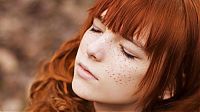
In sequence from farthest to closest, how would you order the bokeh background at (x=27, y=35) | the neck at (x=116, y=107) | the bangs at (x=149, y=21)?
the bokeh background at (x=27, y=35) → the neck at (x=116, y=107) → the bangs at (x=149, y=21)

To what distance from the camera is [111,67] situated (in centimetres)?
208

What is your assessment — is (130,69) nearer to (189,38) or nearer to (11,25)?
(189,38)

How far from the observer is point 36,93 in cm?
269

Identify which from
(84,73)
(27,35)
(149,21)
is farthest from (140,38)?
(27,35)

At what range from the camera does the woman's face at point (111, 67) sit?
2.07m

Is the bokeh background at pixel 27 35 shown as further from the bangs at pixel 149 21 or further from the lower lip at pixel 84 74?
the bangs at pixel 149 21

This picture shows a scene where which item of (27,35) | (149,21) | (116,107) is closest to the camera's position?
(149,21)

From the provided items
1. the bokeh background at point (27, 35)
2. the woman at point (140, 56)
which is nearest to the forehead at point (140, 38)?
the woman at point (140, 56)

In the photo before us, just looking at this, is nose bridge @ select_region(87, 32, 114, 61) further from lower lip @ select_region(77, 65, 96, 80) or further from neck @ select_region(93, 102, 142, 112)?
neck @ select_region(93, 102, 142, 112)

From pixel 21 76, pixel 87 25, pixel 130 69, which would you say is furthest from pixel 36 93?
pixel 21 76

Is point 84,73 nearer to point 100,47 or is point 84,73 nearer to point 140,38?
point 100,47

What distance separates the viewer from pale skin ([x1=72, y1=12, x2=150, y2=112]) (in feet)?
6.80

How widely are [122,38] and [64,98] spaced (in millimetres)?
530

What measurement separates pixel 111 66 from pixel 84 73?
98 mm
